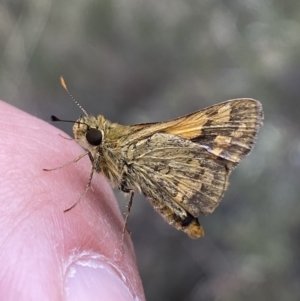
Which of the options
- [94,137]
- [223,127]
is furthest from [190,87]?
[94,137]

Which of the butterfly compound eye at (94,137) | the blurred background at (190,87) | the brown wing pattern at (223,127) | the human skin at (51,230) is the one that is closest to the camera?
the human skin at (51,230)

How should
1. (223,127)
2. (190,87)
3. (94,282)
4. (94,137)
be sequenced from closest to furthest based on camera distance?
(94,282) < (94,137) < (223,127) < (190,87)

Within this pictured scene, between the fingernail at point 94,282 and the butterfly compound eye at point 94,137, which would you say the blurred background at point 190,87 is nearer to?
the butterfly compound eye at point 94,137

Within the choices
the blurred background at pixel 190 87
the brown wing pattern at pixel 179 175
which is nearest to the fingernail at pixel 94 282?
the brown wing pattern at pixel 179 175

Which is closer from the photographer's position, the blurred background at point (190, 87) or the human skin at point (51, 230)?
the human skin at point (51, 230)

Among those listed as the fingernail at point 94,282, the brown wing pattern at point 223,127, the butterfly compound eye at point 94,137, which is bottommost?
the fingernail at point 94,282

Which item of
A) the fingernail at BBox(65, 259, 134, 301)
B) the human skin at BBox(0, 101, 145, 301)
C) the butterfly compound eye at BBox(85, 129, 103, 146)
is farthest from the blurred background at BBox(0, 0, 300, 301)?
the fingernail at BBox(65, 259, 134, 301)

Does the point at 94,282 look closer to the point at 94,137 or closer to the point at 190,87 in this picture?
the point at 94,137
